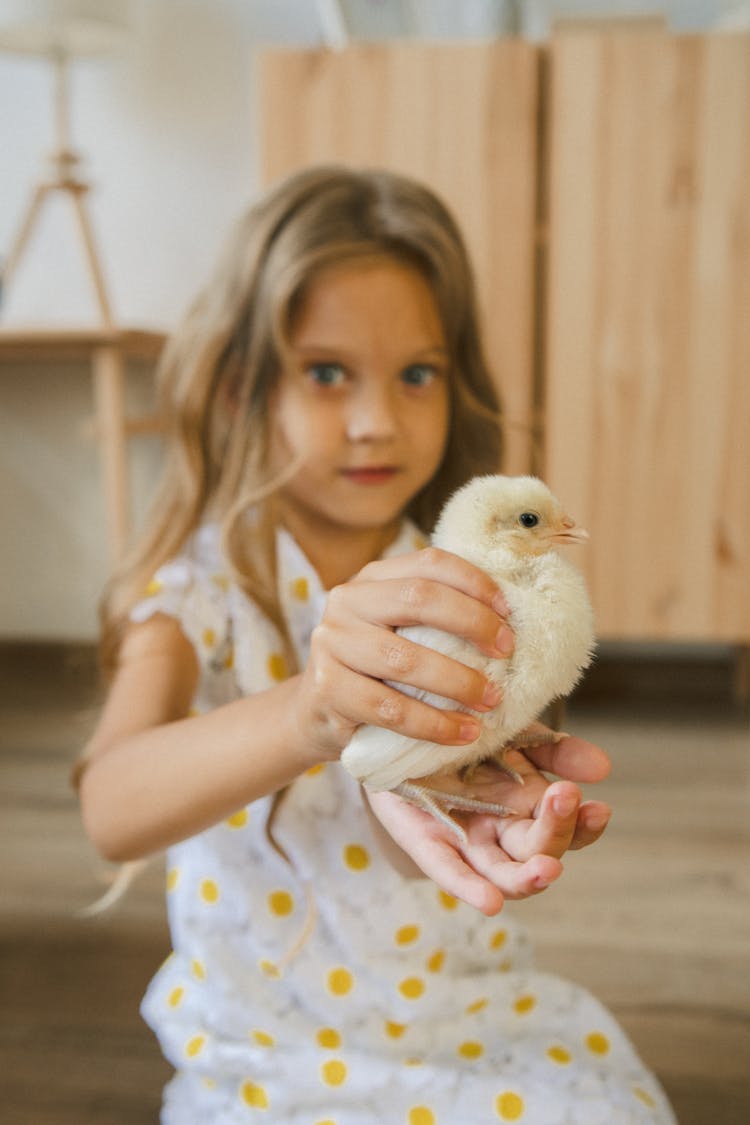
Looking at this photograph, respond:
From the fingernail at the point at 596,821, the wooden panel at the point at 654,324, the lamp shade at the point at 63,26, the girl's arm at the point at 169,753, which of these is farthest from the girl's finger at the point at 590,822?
the lamp shade at the point at 63,26

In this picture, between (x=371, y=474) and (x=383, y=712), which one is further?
Answer: (x=371, y=474)

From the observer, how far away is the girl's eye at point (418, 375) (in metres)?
0.52

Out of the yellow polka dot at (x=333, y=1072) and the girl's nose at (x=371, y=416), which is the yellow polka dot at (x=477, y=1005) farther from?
the girl's nose at (x=371, y=416)

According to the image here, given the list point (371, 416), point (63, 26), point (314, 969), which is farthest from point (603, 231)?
point (314, 969)

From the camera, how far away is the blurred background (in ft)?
2.96

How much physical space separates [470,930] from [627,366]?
93 centimetres

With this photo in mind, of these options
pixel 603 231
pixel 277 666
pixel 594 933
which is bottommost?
pixel 594 933

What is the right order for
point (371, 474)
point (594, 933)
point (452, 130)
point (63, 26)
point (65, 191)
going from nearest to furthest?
point (371, 474)
point (594, 933)
point (452, 130)
point (63, 26)
point (65, 191)

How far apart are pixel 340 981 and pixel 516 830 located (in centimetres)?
30

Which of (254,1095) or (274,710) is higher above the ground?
(274,710)

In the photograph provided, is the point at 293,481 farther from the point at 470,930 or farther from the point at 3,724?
the point at 3,724

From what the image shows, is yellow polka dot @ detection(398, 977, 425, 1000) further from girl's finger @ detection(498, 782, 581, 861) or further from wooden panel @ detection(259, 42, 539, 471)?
wooden panel @ detection(259, 42, 539, 471)

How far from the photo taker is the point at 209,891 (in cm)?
63

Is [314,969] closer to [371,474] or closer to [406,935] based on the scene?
[406,935]
